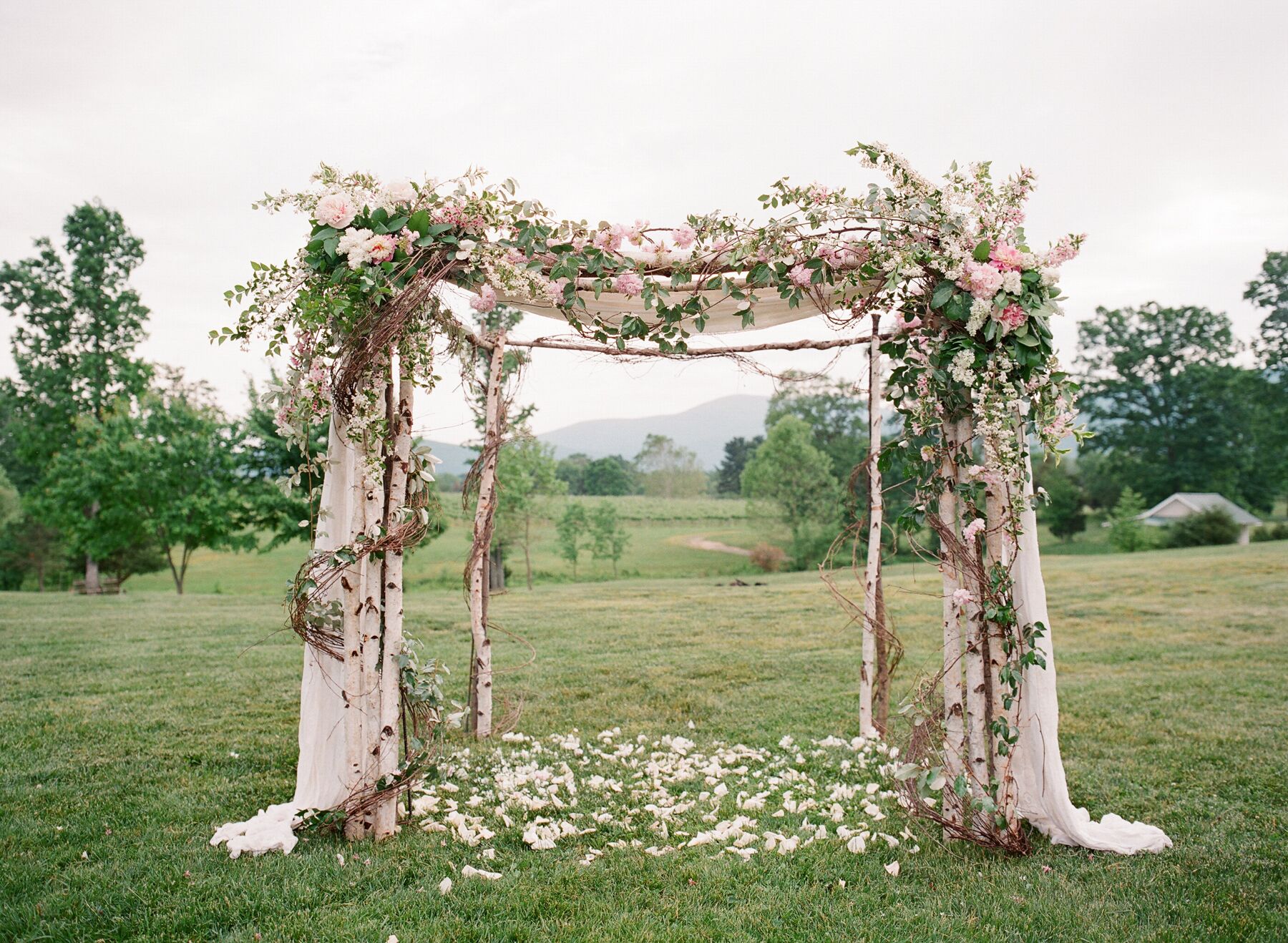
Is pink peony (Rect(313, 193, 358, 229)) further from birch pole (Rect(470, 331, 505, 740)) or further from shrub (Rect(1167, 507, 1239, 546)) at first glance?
shrub (Rect(1167, 507, 1239, 546))

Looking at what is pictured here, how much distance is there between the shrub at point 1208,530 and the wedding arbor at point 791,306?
981 inches

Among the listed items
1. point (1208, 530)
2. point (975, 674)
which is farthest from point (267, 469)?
point (1208, 530)

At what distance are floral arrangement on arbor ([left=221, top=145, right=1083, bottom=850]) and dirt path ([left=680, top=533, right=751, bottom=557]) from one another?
26152mm

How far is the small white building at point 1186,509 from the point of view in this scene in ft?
92.9

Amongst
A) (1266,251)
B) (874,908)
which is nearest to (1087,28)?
(874,908)

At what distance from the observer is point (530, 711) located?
253 inches

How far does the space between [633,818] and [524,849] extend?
67 centimetres

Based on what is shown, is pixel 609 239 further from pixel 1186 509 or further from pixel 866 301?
pixel 1186 509

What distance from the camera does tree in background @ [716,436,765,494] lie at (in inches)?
1914

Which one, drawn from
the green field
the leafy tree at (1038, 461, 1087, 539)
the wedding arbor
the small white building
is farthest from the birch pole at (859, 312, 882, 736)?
the leafy tree at (1038, 461, 1087, 539)

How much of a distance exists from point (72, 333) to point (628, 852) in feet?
83.9

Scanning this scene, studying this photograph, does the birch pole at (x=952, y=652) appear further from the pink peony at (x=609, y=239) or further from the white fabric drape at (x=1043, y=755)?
the pink peony at (x=609, y=239)

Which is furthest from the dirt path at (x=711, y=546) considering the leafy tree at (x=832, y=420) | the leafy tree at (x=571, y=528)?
the leafy tree at (x=571, y=528)

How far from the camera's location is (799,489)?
1061 inches
